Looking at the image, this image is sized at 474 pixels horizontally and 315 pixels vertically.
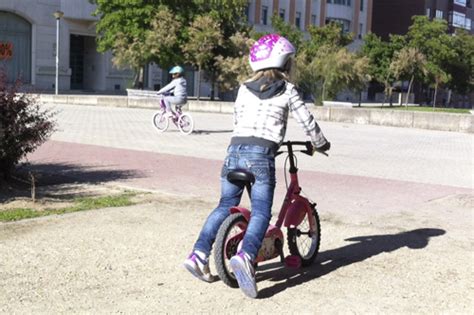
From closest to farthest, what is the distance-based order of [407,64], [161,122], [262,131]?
[262,131] < [161,122] < [407,64]

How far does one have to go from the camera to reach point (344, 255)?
232 inches

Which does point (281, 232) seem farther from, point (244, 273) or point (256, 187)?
point (244, 273)

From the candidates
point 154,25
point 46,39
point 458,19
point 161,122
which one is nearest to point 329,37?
point 154,25

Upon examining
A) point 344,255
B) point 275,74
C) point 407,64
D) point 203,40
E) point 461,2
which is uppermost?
point 461,2

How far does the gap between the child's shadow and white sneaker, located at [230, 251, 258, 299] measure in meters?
0.19

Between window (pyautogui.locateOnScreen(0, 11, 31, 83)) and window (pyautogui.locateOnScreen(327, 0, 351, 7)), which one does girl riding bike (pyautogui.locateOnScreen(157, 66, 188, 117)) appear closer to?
window (pyautogui.locateOnScreen(0, 11, 31, 83))

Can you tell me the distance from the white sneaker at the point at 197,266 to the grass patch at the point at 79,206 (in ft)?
8.48

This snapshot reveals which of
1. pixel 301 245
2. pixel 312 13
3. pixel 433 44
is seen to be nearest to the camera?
pixel 301 245

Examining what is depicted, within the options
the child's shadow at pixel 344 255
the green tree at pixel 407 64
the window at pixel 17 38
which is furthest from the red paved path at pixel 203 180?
the green tree at pixel 407 64

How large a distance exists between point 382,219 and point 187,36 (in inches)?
1281

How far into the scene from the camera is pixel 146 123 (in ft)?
70.1

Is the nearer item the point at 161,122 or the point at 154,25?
the point at 161,122

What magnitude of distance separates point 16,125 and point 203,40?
99.9 ft

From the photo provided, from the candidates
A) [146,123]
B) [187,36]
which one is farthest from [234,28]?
[146,123]
